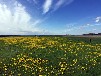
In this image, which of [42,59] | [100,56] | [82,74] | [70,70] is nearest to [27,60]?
[42,59]

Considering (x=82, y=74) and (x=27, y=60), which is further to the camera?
(x=27, y=60)

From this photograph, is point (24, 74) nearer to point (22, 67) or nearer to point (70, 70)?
point (22, 67)

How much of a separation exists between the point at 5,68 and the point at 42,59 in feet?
14.5

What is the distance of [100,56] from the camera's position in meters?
24.5

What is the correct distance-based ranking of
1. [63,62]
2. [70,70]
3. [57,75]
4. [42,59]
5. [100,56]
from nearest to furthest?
[57,75] < [70,70] < [63,62] < [42,59] < [100,56]

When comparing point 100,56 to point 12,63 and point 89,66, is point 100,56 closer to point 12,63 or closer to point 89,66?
point 89,66

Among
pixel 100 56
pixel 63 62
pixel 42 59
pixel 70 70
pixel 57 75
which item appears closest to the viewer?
pixel 57 75

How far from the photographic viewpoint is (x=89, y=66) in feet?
65.6

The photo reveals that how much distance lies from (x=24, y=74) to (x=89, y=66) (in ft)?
18.7

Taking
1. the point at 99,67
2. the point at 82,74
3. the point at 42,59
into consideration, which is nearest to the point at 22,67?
the point at 42,59

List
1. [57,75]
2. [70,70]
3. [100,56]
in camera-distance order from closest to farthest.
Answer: [57,75] → [70,70] → [100,56]

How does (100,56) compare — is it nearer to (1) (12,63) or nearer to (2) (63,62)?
(2) (63,62)

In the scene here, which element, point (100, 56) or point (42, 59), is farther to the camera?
point (100, 56)

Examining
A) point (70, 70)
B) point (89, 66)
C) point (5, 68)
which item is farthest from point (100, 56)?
point (5, 68)
